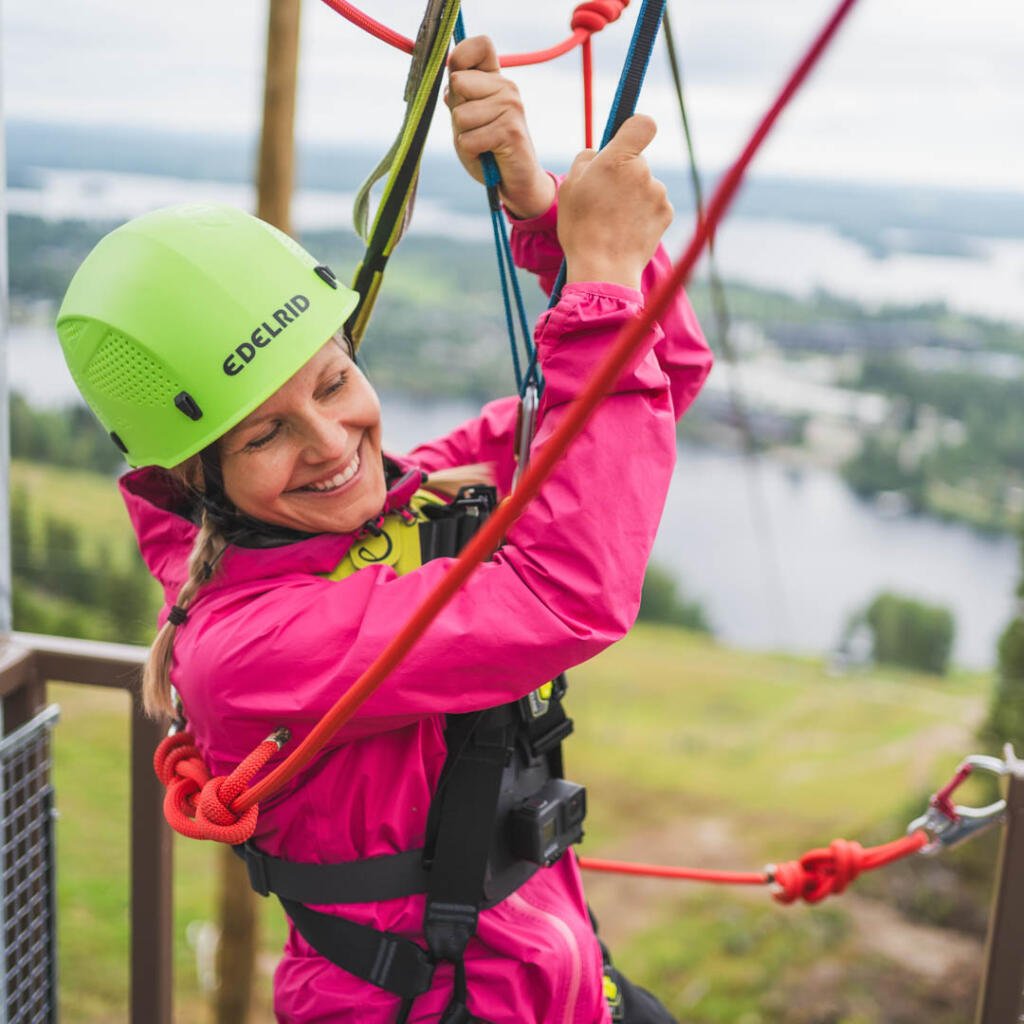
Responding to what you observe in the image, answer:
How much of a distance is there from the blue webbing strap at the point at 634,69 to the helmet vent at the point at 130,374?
0.56 meters

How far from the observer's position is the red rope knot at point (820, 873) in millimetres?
1906

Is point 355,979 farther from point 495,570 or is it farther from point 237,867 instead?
point 237,867

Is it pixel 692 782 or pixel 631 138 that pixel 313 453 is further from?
pixel 692 782

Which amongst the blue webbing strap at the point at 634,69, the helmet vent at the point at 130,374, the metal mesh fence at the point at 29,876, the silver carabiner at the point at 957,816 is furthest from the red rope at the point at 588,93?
the metal mesh fence at the point at 29,876

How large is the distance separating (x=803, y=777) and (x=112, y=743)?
5.40m

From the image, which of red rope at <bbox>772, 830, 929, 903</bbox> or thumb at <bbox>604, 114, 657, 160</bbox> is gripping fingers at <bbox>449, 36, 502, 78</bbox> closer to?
thumb at <bbox>604, 114, 657, 160</bbox>

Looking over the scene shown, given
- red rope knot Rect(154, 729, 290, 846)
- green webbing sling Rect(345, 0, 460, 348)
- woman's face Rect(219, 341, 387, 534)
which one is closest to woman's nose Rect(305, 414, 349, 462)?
woman's face Rect(219, 341, 387, 534)

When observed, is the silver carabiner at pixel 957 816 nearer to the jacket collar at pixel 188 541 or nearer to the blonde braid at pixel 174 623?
the jacket collar at pixel 188 541

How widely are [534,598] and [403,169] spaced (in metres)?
0.62

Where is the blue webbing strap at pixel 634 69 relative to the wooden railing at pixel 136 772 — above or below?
above

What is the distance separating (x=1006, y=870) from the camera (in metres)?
1.84

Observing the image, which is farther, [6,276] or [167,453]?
[6,276]

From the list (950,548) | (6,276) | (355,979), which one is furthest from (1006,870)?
(950,548)

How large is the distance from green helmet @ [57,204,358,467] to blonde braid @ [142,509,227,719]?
4.4 inches
